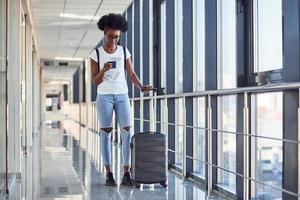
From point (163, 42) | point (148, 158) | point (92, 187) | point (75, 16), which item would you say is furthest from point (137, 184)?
point (75, 16)

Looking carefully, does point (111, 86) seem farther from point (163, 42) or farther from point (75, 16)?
point (75, 16)

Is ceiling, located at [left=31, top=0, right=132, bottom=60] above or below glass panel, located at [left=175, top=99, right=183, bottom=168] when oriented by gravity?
above

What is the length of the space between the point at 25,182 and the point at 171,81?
1868 mm

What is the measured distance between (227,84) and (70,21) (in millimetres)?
5769

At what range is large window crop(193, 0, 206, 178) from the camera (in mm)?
4324

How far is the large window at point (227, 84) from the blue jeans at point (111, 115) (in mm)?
664

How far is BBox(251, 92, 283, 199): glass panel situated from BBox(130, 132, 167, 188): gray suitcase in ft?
2.61

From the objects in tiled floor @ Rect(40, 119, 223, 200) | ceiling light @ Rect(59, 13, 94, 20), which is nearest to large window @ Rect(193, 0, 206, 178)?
tiled floor @ Rect(40, 119, 223, 200)

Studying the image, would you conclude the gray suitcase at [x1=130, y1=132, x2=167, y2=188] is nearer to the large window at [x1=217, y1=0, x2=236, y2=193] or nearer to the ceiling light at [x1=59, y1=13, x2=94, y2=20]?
the large window at [x1=217, y1=0, x2=236, y2=193]

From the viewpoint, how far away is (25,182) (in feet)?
13.0

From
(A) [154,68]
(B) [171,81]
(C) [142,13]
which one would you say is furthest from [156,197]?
(C) [142,13]

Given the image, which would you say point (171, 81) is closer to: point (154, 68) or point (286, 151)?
point (154, 68)

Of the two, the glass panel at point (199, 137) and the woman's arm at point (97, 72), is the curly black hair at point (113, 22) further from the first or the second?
the glass panel at point (199, 137)

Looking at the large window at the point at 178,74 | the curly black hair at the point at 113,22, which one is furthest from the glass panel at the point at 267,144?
the large window at the point at 178,74
